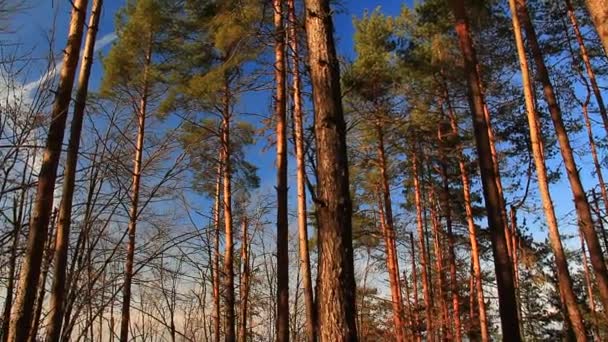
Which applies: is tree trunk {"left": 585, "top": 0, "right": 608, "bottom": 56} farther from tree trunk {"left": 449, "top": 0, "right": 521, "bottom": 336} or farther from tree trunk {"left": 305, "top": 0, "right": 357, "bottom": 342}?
tree trunk {"left": 449, "top": 0, "right": 521, "bottom": 336}

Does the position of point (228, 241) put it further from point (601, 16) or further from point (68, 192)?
point (601, 16)

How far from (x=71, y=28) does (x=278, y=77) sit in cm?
481

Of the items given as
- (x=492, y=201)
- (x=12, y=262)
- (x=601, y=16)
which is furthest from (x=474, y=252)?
(x=12, y=262)

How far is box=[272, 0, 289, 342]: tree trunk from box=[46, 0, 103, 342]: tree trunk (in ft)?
10.6

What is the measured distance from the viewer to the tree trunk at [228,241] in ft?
30.5

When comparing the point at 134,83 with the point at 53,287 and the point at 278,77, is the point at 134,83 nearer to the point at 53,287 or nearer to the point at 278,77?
the point at 278,77

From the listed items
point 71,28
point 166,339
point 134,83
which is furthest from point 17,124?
point 134,83

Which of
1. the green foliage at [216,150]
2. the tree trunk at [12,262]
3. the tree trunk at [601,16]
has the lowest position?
the tree trunk at [12,262]

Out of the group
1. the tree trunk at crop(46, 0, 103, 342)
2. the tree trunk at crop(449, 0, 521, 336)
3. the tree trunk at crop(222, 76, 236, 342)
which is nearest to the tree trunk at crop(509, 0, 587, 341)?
the tree trunk at crop(449, 0, 521, 336)

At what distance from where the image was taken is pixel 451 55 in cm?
1220

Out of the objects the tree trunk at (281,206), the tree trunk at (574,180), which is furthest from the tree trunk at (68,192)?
the tree trunk at (574,180)

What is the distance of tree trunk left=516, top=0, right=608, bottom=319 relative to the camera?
8.81m

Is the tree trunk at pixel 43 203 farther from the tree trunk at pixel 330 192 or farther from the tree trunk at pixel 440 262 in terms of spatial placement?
the tree trunk at pixel 440 262

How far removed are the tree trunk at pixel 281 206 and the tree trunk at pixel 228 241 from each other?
3.76 feet
